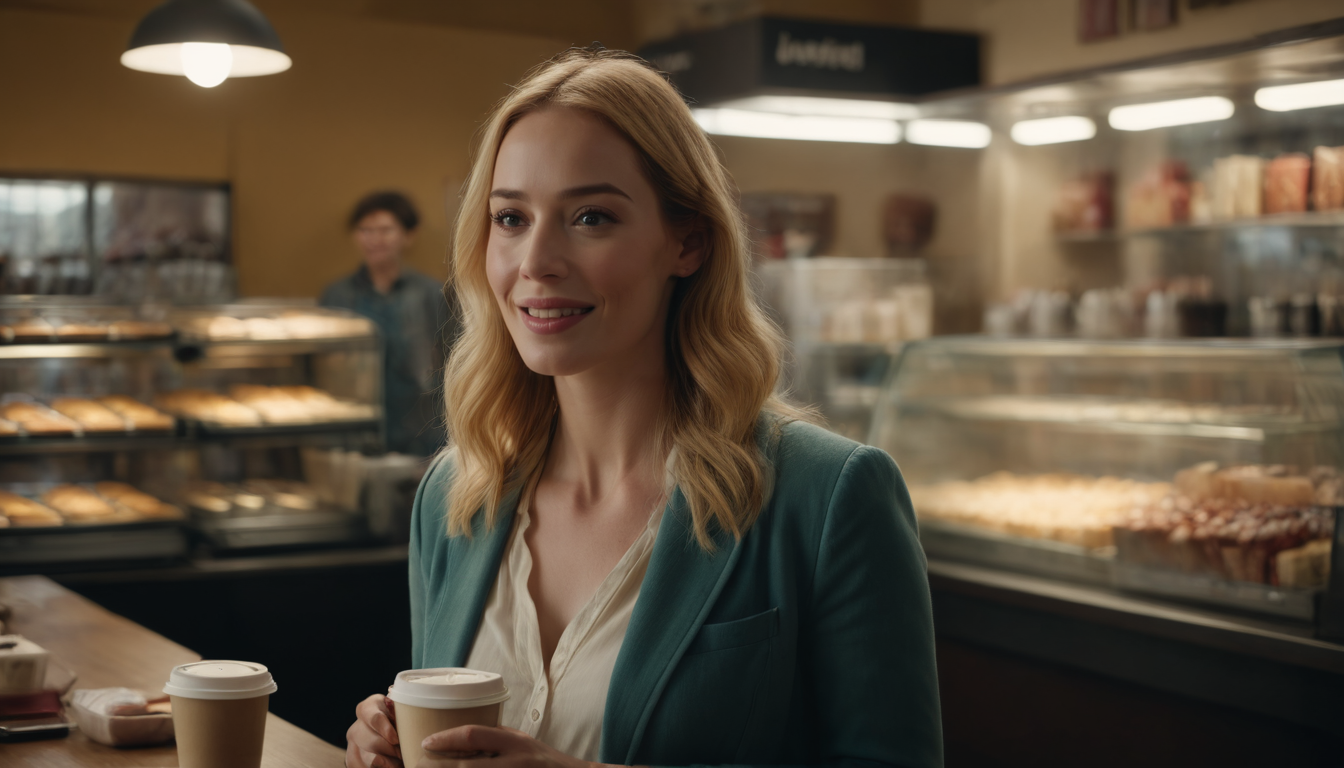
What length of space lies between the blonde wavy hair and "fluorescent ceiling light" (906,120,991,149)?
5.06 meters

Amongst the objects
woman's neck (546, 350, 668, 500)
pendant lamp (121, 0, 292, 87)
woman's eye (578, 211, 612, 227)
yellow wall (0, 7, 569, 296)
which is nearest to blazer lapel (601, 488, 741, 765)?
woman's neck (546, 350, 668, 500)

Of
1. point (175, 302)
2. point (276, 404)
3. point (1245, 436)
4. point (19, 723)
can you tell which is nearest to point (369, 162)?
point (175, 302)

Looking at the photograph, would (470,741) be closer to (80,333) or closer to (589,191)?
(589,191)

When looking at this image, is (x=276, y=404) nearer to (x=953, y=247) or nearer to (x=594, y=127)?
(x=594, y=127)

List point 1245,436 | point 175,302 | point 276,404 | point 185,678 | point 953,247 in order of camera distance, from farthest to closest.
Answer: point 953,247 < point 175,302 < point 276,404 < point 1245,436 < point 185,678

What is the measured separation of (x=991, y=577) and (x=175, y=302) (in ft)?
11.6

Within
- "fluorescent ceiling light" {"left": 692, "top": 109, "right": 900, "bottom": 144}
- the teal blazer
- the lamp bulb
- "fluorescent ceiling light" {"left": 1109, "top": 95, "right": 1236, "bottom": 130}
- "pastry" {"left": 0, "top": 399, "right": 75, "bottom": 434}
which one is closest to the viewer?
the teal blazer

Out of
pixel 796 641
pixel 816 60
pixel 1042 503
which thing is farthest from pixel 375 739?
pixel 816 60

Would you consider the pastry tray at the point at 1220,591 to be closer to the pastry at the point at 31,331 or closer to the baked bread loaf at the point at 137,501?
the baked bread loaf at the point at 137,501

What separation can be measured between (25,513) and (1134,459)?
353cm

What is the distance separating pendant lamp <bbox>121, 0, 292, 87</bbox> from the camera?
3652 millimetres

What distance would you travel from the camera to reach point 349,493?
186 inches

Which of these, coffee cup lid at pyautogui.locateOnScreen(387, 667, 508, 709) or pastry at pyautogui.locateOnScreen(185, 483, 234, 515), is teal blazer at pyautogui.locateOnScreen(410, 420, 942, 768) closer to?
coffee cup lid at pyautogui.locateOnScreen(387, 667, 508, 709)

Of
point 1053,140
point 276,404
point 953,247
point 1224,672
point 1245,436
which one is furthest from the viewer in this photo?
point 953,247
